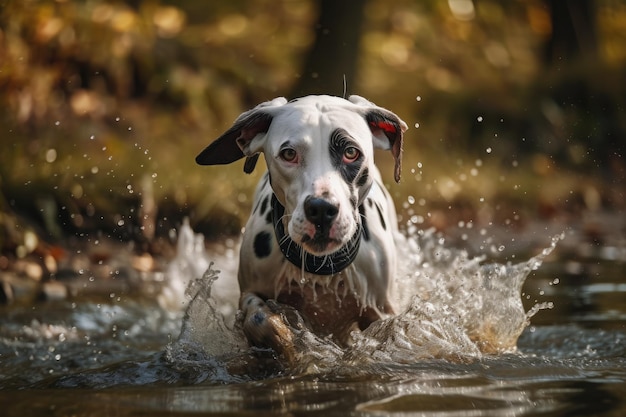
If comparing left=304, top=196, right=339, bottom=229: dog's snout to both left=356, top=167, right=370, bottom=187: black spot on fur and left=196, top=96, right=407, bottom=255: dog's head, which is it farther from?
left=356, top=167, right=370, bottom=187: black spot on fur

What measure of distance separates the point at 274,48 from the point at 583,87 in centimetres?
439

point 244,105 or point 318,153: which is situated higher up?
point 244,105

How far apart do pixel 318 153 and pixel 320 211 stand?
0.97 ft

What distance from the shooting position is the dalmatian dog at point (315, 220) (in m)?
4.46

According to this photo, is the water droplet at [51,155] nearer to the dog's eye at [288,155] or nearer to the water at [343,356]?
the water at [343,356]

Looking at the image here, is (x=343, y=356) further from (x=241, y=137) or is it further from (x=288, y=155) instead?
(x=241, y=137)

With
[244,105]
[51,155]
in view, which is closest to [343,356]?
[51,155]

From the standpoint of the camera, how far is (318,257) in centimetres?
484

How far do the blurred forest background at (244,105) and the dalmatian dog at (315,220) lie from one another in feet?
10.5

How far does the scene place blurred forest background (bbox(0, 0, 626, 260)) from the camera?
31.9 feet

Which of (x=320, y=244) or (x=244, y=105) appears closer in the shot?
(x=320, y=244)

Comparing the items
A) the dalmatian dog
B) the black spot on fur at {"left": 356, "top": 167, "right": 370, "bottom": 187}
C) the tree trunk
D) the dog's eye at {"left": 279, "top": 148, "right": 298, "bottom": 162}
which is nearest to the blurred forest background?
the tree trunk

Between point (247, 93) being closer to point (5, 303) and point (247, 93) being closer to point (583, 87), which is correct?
point (583, 87)

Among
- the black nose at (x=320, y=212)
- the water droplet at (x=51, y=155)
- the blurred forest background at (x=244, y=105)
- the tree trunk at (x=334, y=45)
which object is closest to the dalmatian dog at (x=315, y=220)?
the black nose at (x=320, y=212)
